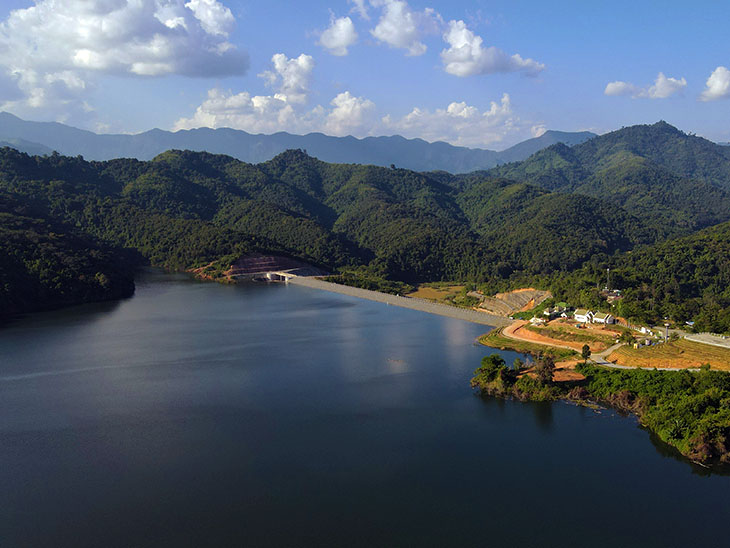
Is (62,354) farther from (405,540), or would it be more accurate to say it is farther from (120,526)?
(405,540)

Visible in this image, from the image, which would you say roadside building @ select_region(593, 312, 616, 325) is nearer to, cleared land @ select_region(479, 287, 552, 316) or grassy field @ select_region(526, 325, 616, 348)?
grassy field @ select_region(526, 325, 616, 348)

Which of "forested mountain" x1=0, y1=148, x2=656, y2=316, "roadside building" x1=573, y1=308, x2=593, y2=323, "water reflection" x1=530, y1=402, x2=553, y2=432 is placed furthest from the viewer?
"forested mountain" x1=0, y1=148, x2=656, y2=316

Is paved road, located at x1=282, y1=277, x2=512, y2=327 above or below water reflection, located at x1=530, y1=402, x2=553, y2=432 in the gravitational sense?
above

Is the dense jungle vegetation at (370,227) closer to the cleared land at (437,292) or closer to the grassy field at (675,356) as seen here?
the cleared land at (437,292)

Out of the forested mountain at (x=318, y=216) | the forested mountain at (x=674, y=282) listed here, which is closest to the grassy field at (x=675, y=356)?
the forested mountain at (x=674, y=282)

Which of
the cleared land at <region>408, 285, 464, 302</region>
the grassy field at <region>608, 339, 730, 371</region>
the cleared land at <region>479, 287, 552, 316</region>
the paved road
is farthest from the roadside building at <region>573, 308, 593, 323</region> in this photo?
the cleared land at <region>408, 285, 464, 302</region>

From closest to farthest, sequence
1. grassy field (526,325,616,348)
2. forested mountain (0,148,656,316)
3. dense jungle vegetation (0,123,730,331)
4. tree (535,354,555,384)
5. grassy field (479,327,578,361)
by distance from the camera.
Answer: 1. tree (535,354,555,384)
2. grassy field (479,327,578,361)
3. grassy field (526,325,616,348)
4. dense jungle vegetation (0,123,730,331)
5. forested mountain (0,148,656,316)
